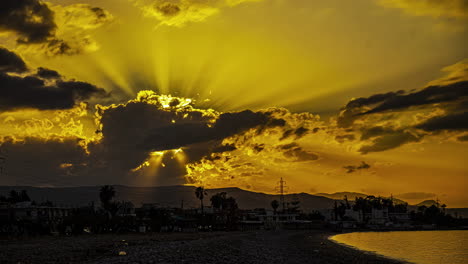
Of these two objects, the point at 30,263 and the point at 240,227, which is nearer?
the point at 30,263

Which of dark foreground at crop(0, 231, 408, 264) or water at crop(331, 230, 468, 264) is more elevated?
dark foreground at crop(0, 231, 408, 264)

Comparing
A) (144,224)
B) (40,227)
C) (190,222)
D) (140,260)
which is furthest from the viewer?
(190,222)

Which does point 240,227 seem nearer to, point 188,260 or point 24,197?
point 24,197

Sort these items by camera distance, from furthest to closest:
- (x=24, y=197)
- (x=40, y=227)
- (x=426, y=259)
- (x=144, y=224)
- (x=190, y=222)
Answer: (x=24, y=197)
(x=190, y=222)
(x=144, y=224)
(x=40, y=227)
(x=426, y=259)

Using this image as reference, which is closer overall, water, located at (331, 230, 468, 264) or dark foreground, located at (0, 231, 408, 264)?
dark foreground, located at (0, 231, 408, 264)

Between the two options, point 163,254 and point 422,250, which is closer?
point 163,254

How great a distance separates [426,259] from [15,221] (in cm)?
8192

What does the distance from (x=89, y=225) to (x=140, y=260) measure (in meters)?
88.9

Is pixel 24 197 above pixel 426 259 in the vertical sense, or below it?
above

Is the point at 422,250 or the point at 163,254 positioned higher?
the point at 163,254

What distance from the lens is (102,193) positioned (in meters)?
179

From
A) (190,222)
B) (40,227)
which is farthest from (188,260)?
(190,222)

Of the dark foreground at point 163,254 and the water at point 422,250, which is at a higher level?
the dark foreground at point 163,254

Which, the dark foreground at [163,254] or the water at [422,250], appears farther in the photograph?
the water at [422,250]
